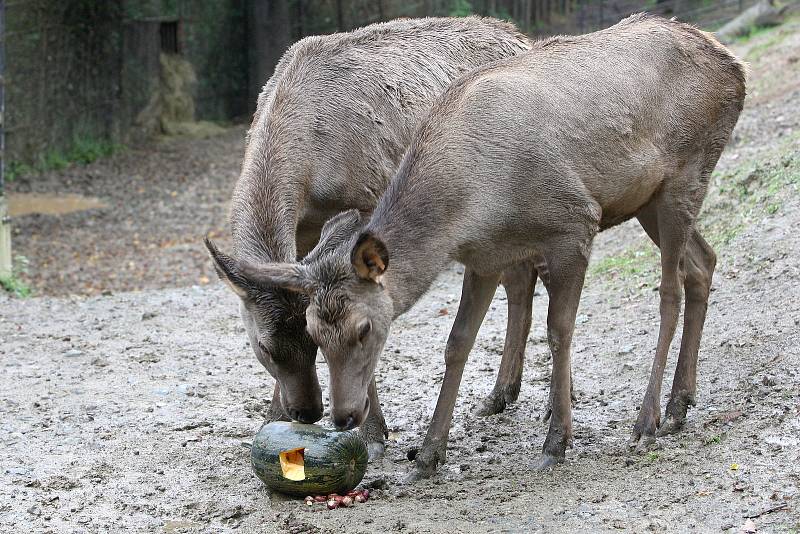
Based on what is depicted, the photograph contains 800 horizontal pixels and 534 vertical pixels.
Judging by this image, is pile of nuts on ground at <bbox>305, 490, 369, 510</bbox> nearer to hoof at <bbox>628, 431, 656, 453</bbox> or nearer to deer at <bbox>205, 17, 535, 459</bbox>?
deer at <bbox>205, 17, 535, 459</bbox>

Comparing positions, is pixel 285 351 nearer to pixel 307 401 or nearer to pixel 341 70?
pixel 307 401

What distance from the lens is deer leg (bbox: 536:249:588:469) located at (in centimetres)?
552

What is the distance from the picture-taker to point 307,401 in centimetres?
523

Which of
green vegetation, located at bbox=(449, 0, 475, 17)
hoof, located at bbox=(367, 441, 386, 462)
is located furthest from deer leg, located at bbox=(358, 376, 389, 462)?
green vegetation, located at bbox=(449, 0, 475, 17)

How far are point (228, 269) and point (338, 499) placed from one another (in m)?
1.24

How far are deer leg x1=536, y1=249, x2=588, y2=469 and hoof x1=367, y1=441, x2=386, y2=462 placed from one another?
923mm

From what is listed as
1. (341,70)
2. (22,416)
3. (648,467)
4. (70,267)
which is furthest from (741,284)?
(70,267)

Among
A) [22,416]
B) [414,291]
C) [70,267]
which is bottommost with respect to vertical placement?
[70,267]

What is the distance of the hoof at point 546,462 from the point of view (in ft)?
18.4

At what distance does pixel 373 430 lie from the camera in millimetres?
6098

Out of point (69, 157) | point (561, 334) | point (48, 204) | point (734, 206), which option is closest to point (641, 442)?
point (561, 334)

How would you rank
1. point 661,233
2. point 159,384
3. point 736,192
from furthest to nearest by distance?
point 736,192 < point 159,384 < point 661,233

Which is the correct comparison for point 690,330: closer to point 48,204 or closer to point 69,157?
point 48,204

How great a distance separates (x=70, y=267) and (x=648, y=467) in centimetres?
904
